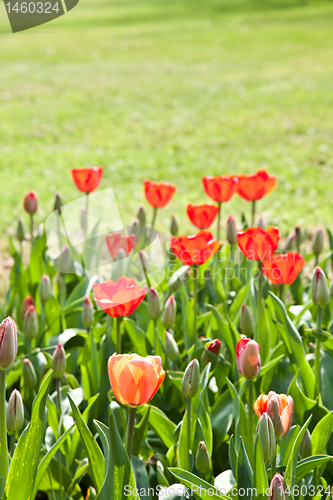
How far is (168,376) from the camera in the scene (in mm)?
1780

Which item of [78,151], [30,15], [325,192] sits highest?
[30,15]

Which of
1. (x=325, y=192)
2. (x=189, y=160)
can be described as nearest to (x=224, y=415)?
(x=325, y=192)

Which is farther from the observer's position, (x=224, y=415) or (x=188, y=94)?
(x=188, y=94)

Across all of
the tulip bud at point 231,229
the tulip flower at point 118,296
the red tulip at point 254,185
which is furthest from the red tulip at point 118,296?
the red tulip at point 254,185

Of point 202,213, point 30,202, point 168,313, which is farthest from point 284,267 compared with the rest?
point 30,202

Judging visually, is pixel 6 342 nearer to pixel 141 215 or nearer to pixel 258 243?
pixel 258 243

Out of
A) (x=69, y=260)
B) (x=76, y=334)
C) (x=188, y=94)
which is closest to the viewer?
(x=76, y=334)

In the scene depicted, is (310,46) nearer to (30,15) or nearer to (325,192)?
(325,192)

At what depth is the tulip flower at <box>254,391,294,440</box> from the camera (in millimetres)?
1079

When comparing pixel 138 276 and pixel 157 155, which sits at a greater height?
pixel 138 276

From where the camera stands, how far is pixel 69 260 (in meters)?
2.38

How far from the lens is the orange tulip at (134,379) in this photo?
104 centimetres

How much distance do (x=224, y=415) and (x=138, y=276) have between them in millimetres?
925

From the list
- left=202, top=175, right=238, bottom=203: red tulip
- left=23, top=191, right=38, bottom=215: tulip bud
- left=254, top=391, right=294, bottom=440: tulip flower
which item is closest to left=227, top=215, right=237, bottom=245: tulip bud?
left=202, top=175, right=238, bottom=203: red tulip
